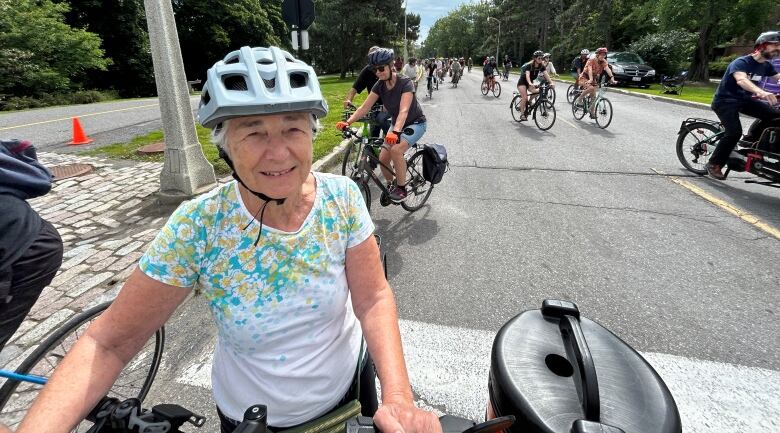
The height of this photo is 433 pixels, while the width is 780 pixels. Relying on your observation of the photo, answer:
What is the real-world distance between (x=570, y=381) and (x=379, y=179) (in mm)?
4236

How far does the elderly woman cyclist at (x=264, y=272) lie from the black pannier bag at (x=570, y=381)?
13.0 inches

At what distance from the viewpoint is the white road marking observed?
2.22 metres

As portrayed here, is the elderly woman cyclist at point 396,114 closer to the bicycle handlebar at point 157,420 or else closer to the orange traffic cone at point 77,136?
the bicycle handlebar at point 157,420

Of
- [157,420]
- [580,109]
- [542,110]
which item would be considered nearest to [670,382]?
[157,420]

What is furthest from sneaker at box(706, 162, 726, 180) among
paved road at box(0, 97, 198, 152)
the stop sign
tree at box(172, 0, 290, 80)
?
tree at box(172, 0, 290, 80)

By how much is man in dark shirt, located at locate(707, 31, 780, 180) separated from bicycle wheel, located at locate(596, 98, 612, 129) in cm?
460

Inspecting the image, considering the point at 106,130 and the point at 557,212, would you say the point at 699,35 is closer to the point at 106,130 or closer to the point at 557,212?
the point at 557,212

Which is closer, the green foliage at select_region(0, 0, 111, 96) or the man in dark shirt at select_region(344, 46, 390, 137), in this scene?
the man in dark shirt at select_region(344, 46, 390, 137)

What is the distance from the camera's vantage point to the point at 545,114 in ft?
34.3

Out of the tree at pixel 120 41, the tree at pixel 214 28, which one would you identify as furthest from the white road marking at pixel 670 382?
the tree at pixel 214 28

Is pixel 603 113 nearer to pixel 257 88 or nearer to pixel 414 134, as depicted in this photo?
pixel 414 134

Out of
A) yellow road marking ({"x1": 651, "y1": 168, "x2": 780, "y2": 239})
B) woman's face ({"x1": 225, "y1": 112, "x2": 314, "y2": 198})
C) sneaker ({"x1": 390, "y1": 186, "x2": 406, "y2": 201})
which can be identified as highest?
woman's face ({"x1": 225, "y1": 112, "x2": 314, "y2": 198})

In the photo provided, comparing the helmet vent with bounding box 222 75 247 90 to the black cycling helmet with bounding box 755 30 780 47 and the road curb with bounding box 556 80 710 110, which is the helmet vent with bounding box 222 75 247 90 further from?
the road curb with bounding box 556 80 710 110

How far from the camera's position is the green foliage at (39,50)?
759 inches
